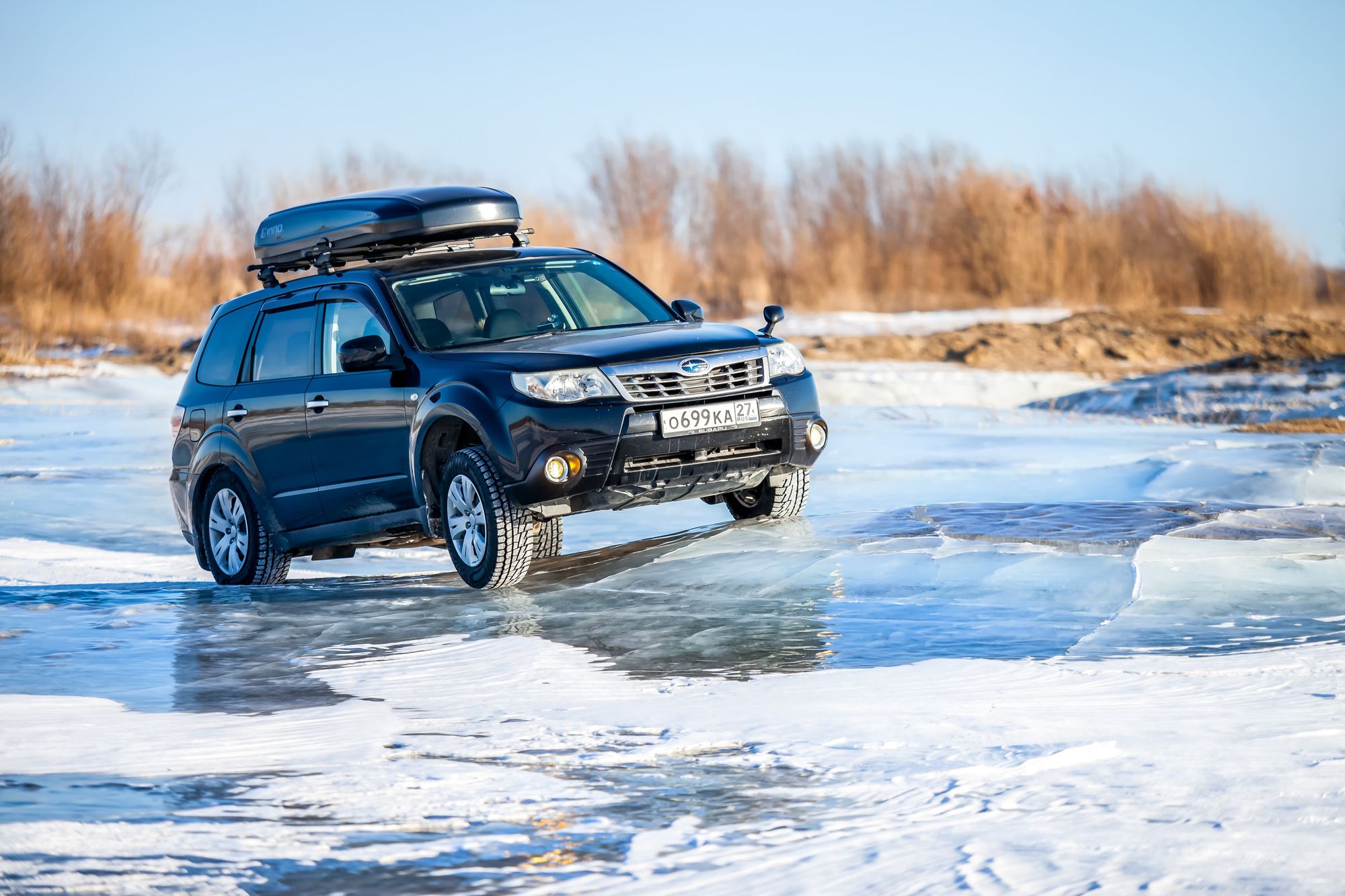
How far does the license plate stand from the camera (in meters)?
8.20

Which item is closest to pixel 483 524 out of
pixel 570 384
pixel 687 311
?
pixel 570 384

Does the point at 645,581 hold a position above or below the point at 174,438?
below

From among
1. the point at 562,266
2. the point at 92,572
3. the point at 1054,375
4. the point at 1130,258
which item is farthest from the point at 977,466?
the point at 1130,258

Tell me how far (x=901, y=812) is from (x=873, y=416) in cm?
1688

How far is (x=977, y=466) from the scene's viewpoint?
13.5 m

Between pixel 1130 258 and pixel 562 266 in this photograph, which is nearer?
pixel 562 266

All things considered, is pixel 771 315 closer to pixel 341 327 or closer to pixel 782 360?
pixel 782 360

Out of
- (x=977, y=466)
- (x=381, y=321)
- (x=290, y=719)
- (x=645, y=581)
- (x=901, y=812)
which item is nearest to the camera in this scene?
(x=901, y=812)

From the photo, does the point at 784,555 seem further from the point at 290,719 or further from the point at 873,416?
the point at 873,416

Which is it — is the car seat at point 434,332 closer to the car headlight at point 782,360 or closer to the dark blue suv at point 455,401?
the dark blue suv at point 455,401

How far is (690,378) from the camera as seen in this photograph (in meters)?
8.34

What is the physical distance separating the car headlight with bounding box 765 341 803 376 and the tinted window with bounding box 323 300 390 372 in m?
2.07

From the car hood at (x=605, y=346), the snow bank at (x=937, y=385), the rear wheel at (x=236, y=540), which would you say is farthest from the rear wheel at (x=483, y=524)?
the snow bank at (x=937, y=385)

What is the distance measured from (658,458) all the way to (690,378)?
43 cm
